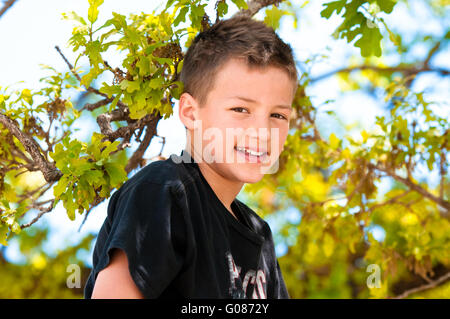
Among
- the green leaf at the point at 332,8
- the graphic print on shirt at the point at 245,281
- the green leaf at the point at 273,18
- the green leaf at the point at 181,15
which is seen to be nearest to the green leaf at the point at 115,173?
the graphic print on shirt at the point at 245,281

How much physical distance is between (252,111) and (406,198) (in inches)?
83.1

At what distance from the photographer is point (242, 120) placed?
55.6 inches

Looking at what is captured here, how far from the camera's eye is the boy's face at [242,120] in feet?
4.66

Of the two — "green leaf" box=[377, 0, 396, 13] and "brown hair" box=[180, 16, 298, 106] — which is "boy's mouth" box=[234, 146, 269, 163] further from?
"green leaf" box=[377, 0, 396, 13]

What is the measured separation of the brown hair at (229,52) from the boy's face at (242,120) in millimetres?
26

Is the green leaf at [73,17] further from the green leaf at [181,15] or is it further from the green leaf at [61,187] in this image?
the green leaf at [61,187]

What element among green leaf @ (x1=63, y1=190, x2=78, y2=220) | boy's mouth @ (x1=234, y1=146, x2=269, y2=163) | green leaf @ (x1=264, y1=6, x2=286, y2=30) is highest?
green leaf @ (x1=264, y1=6, x2=286, y2=30)

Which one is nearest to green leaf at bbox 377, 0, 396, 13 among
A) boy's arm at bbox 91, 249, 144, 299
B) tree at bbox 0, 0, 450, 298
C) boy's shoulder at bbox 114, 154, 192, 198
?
tree at bbox 0, 0, 450, 298

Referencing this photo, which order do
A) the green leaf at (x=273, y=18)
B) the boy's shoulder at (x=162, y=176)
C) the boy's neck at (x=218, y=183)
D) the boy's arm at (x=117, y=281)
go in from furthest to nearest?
1. the green leaf at (x=273, y=18)
2. the boy's neck at (x=218, y=183)
3. the boy's shoulder at (x=162, y=176)
4. the boy's arm at (x=117, y=281)

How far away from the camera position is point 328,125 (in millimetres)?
5867

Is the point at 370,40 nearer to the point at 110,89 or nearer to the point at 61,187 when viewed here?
the point at 110,89

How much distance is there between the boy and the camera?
1.14 m

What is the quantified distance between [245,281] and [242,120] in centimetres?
45

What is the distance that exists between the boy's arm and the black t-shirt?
0.02m
